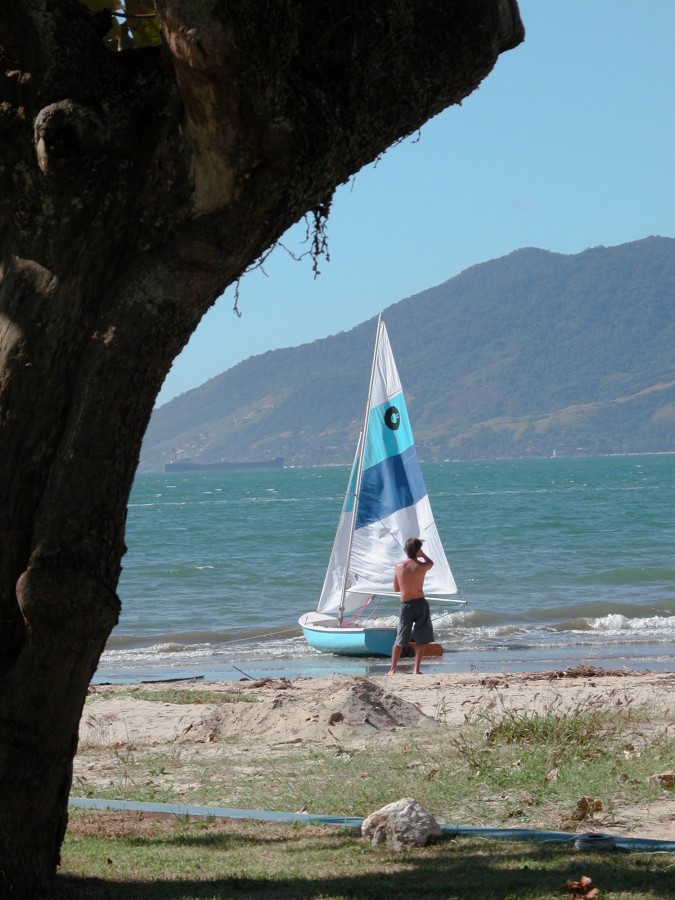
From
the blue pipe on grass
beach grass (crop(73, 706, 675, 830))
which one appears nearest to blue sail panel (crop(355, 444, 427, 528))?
beach grass (crop(73, 706, 675, 830))

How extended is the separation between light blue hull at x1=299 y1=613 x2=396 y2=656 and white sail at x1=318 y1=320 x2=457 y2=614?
0.47m

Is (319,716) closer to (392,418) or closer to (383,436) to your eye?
(383,436)

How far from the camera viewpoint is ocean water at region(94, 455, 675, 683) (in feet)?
53.0

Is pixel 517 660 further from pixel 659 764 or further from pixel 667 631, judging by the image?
pixel 659 764

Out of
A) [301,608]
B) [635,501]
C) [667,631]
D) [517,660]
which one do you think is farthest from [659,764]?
[635,501]

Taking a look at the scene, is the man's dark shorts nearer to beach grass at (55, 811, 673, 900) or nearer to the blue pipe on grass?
the blue pipe on grass

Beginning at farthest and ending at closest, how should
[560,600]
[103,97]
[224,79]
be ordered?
1. [560,600]
2. [103,97]
3. [224,79]

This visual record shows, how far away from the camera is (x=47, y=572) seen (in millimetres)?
3523

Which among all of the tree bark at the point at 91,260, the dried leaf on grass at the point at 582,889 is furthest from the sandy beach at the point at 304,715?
the tree bark at the point at 91,260

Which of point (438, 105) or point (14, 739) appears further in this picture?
point (438, 105)

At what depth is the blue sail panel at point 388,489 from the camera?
54.1ft

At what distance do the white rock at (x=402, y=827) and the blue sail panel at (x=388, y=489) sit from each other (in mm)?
11601

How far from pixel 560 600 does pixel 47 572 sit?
19.8m

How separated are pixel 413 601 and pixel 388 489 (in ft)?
Answer: 11.1
